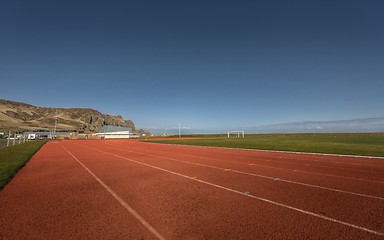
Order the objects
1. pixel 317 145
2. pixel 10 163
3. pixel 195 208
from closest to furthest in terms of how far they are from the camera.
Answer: pixel 195 208 → pixel 10 163 → pixel 317 145

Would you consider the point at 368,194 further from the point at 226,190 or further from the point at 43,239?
the point at 43,239

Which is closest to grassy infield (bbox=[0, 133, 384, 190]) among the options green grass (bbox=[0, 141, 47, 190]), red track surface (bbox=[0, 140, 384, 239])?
green grass (bbox=[0, 141, 47, 190])

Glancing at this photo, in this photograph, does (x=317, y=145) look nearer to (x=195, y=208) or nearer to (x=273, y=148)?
(x=273, y=148)

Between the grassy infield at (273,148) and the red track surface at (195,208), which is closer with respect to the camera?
the red track surface at (195,208)

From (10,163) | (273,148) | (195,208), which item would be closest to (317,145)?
(273,148)

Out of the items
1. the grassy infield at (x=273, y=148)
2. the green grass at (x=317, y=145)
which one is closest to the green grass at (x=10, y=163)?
the grassy infield at (x=273, y=148)

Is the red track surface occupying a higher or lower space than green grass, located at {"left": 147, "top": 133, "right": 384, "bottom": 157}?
lower

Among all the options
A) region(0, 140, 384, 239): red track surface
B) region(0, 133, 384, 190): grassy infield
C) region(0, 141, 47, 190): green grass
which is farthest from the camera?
region(0, 133, 384, 190): grassy infield

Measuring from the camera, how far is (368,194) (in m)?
6.89

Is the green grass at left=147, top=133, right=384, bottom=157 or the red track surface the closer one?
the red track surface

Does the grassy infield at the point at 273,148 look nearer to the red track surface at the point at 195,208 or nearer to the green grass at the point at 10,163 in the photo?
the green grass at the point at 10,163

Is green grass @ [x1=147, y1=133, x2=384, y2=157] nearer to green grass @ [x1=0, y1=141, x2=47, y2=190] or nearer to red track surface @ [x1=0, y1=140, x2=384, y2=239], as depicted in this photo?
red track surface @ [x1=0, y1=140, x2=384, y2=239]

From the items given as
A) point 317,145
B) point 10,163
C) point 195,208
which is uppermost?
point 317,145

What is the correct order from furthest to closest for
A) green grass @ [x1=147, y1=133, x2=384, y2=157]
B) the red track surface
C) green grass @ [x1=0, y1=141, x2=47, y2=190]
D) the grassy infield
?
green grass @ [x1=147, y1=133, x2=384, y2=157]
the grassy infield
green grass @ [x1=0, y1=141, x2=47, y2=190]
the red track surface
